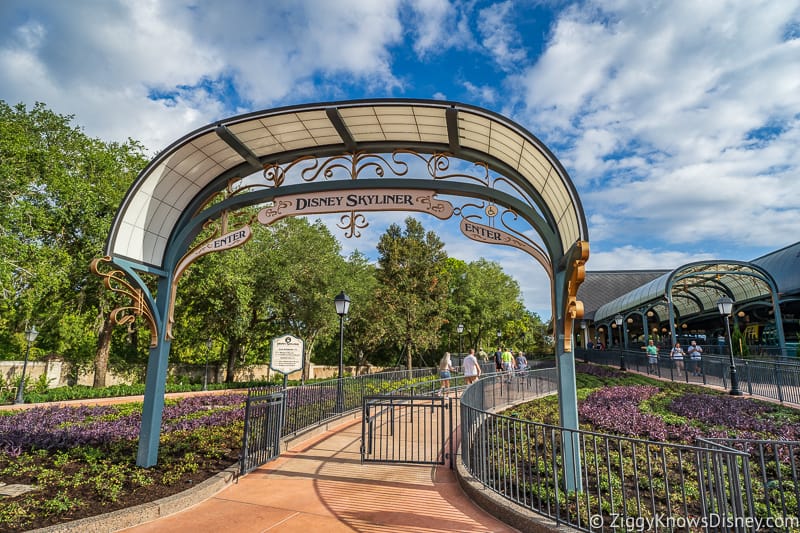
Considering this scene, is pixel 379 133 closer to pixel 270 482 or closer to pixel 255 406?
pixel 255 406

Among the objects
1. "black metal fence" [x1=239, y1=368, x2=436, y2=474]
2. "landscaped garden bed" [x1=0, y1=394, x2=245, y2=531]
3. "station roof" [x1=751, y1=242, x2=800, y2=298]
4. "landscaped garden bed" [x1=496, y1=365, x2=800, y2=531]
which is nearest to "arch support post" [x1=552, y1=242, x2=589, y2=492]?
"landscaped garden bed" [x1=496, y1=365, x2=800, y2=531]

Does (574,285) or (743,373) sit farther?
(743,373)

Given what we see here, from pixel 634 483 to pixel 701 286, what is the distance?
30740 mm

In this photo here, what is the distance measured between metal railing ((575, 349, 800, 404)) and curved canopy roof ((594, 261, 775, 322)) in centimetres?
559

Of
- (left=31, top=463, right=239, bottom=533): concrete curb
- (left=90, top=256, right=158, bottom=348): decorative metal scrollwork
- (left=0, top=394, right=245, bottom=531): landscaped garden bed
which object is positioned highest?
(left=90, top=256, right=158, bottom=348): decorative metal scrollwork

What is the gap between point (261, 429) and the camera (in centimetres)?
692

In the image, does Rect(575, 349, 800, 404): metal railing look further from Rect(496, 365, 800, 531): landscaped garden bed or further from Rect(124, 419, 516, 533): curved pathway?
Rect(124, 419, 516, 533): curved pathway

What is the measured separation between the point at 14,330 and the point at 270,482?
32178 mm

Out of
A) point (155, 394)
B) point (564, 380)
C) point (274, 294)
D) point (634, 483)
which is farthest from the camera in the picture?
point (274, 294)

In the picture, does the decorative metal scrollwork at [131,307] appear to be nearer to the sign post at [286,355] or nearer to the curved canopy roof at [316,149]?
the curved canopy roof at [316,149]

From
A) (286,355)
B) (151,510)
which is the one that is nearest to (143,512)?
(151,510)

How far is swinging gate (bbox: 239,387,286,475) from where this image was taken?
6305 mm

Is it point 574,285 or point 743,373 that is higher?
point 574,285

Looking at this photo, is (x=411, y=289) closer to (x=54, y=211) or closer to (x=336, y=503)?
(x=54, y=211)
